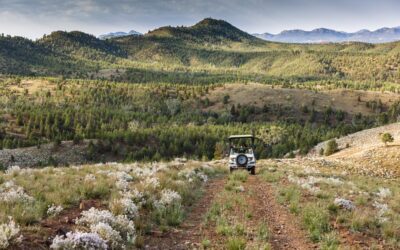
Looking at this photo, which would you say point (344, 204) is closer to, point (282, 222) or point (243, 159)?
point (282, 222)

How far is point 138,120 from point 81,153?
5911cm

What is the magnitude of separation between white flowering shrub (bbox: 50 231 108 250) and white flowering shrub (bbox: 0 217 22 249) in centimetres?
76

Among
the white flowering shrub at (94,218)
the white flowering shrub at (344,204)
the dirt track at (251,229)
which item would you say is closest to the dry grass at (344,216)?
the white flowering shrub at (344,204)

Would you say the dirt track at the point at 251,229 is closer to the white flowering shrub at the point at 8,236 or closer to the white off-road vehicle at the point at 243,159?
the white flowering shrub at the point at 8,236

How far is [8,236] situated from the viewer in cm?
867

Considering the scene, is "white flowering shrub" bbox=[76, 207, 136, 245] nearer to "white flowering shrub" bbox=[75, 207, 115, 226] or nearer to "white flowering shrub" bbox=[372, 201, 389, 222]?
"white flowering shrub" bbox=[75, 207, 115, 226]

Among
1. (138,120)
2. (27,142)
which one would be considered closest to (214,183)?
(27,142)

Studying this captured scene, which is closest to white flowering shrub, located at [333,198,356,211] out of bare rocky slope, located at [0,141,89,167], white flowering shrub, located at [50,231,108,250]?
white flowering shrub, located at [50,231,108,250]

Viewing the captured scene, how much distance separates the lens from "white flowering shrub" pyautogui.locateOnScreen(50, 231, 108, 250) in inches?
358

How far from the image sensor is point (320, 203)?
1683 cm

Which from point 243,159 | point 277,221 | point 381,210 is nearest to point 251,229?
point 277,221

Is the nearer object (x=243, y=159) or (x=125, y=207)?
(x=125, y=207)

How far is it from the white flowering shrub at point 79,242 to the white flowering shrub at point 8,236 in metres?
0.76

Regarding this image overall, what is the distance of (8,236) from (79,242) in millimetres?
1491
